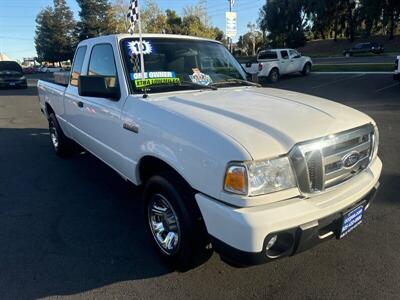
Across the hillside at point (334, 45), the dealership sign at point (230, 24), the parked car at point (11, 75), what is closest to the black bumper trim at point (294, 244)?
the dealership sign at point (230, 24)

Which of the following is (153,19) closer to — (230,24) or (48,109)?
(230,24)

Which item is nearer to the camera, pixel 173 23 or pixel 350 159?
pixel 350 159

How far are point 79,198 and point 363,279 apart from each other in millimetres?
3360

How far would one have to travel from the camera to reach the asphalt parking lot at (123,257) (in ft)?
9.32

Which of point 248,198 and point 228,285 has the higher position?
point 248,198

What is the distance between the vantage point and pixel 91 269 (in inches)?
123

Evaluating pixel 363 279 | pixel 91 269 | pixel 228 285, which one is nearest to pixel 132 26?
pixel 91 269

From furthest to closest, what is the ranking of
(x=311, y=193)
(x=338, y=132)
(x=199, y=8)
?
(x=199, y=8) < (x=338, y=132) < (x=311, y=193)

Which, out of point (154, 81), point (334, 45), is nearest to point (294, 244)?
point (154, 81)

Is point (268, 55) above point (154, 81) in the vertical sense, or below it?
above

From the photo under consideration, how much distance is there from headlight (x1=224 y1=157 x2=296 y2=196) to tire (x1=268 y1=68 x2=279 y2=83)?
62.3ft

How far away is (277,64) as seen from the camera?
21.0 m

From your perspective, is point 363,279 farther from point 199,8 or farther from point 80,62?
point 199,8

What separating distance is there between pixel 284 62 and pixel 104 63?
18919 millimetres
